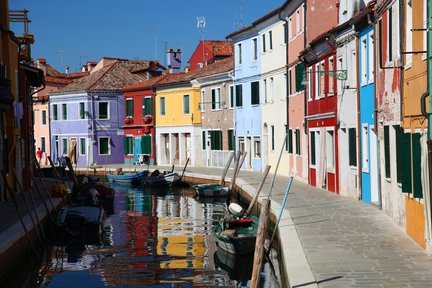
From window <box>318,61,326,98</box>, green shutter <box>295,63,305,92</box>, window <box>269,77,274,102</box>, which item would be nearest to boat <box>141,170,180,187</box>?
window <box>269,77,274,102</box>

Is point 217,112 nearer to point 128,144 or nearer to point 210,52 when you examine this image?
point 128,144

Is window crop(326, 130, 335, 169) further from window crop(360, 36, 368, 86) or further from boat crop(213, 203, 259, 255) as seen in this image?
boat crop(213, 203, 259, 255)

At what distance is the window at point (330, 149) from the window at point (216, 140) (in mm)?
18933

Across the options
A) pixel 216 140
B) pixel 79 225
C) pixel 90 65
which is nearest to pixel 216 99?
pixel 216 140

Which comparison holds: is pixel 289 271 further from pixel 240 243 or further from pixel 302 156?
pixel 302 156

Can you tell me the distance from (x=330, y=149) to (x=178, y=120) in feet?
80.8

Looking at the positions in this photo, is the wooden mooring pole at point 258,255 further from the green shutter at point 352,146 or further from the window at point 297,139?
the window at point 297,139

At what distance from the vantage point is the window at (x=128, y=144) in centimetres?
5513

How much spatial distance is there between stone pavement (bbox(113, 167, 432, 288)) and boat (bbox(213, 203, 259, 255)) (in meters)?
0.79

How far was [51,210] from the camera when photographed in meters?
23.3

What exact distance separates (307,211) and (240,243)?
3.62 meters

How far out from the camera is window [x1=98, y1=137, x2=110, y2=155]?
5562 centimetres

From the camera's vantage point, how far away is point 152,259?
58.3 ft

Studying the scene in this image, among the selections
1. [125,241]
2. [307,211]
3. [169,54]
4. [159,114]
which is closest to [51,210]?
[125,241]
